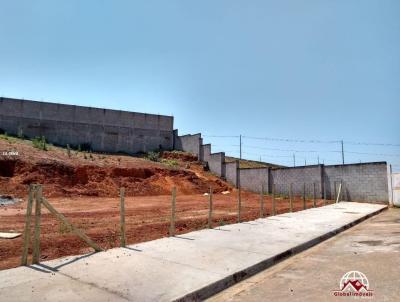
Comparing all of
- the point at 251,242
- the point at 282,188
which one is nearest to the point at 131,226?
the point at 251,242

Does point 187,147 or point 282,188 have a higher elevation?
point 187,147

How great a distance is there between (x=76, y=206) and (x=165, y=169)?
51.4 ft

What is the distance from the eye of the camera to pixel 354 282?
627 cm

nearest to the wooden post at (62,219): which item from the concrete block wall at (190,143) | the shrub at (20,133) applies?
the shrub at (20,133)

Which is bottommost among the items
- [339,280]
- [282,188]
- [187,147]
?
[339,280]

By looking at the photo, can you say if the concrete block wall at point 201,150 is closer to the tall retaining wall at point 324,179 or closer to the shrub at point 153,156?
the tall retaining wall at point 324,179

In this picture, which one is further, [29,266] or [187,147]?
[187,147]

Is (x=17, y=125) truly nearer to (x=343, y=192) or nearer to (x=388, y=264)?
(x=343, y=192)

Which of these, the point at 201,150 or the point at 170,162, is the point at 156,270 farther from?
the point at 201,150

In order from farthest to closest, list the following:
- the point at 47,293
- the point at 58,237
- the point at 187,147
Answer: the point at 187,147
the point at 58,237
the point at 47,293

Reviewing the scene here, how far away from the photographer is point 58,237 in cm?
968

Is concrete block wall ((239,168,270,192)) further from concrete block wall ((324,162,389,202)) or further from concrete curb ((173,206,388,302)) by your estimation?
concrete curb ((173,206,388,302))

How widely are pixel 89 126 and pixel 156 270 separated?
121ft

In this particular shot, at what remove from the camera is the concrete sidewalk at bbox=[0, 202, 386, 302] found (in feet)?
17.6
